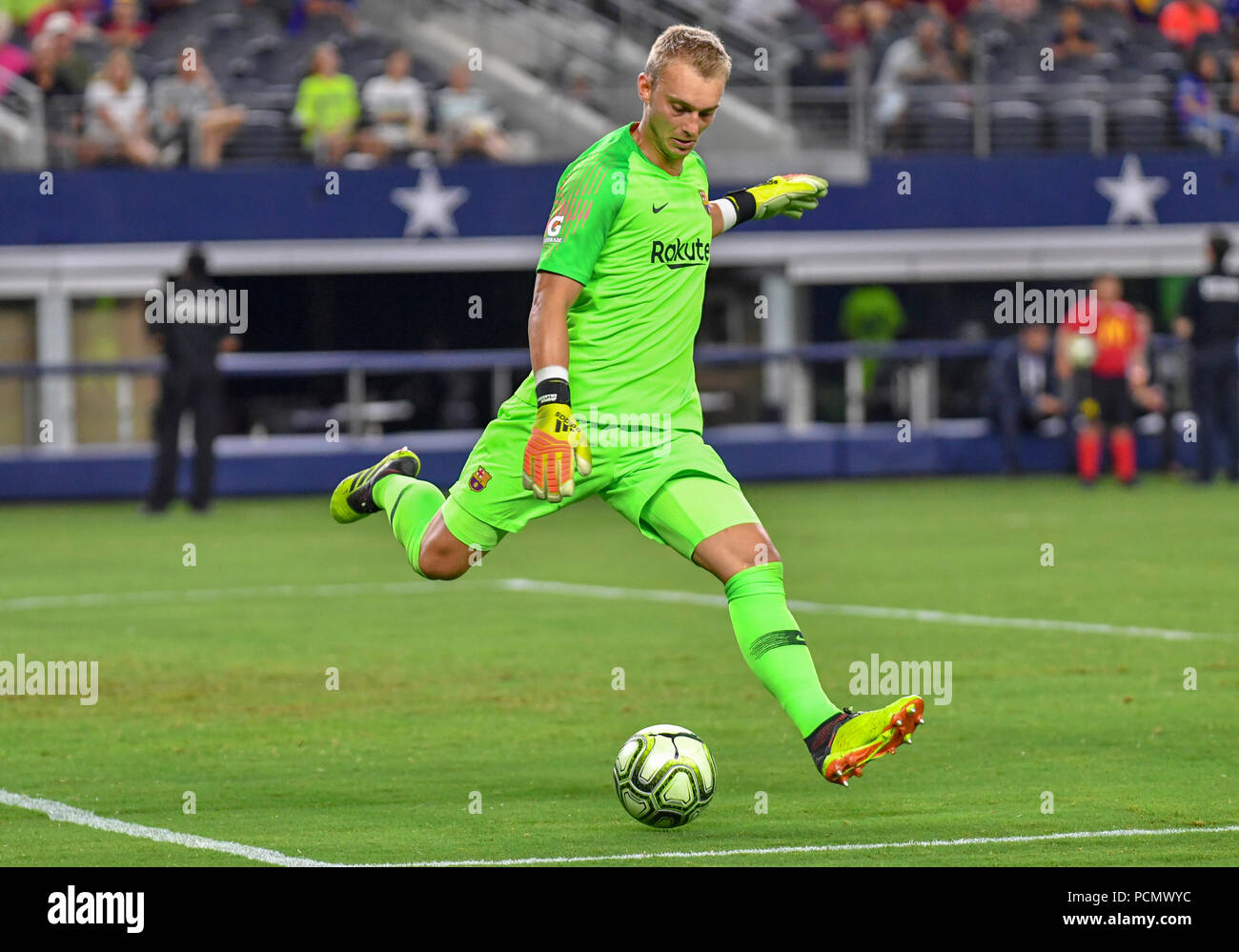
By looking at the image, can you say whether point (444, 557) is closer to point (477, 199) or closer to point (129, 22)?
point (477, 199)

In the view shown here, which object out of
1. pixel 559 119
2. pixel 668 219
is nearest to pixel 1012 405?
pixel 559 119

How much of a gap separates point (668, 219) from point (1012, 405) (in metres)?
18.7

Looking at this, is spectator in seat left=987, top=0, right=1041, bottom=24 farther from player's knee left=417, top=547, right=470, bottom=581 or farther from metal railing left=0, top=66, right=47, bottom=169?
player's knee left=417, top=547, right=470, bottom=581

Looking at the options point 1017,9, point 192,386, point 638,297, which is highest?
point 1017,9

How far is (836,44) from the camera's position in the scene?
27.0 m

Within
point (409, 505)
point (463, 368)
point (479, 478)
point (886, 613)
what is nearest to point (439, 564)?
point (479, 478)

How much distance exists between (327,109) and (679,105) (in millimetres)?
18046

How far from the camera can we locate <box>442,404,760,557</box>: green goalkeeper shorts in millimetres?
6852

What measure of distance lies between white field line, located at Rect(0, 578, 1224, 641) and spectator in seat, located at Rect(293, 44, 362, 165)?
34.1ft

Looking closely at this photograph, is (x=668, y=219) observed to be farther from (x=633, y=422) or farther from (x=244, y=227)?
(x=244, y=227)

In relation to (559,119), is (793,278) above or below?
below

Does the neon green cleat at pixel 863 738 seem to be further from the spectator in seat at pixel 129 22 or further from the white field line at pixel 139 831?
the spectator in seat at pixel 129 22

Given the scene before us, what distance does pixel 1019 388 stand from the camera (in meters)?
25.3

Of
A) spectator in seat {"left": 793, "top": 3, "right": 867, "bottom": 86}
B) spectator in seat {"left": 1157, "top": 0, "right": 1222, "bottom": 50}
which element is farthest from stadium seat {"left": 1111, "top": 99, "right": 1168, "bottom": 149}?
spectator in seat {"left": 793, "top": 3, "right": 867, "bottom": 86}
